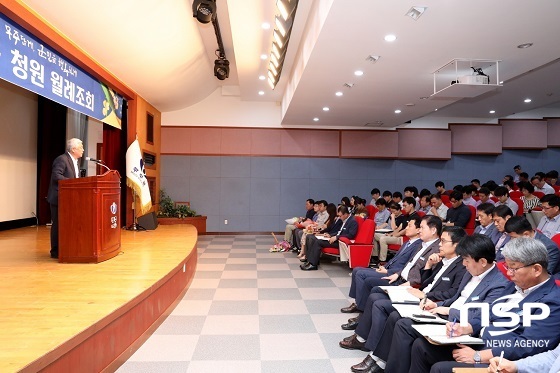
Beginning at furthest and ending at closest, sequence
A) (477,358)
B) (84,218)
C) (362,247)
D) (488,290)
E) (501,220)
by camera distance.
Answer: (362,247)
(84,218)
(501,220)
(488,290)
(477,358)

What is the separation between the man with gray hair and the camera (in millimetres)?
1860

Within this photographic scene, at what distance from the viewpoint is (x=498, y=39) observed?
4.63 metres

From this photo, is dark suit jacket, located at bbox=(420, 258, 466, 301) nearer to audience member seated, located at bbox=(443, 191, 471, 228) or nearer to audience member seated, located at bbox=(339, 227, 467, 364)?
audience member seated, located at bbox=(339, 227, 467, 364)

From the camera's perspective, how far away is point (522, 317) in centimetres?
196

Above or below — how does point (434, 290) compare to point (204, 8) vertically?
below

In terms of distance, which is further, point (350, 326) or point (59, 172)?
point (59, 172)

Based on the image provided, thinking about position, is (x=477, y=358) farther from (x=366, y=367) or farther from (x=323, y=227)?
(x=323, y=227)

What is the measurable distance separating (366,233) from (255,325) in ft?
8.85

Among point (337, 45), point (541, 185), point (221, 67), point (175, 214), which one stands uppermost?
point (221, 67)

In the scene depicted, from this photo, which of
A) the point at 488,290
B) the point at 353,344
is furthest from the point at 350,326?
the point at 488,290

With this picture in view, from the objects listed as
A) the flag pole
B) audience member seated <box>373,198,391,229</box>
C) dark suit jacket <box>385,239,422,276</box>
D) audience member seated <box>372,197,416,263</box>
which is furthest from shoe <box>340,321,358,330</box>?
the flag pole

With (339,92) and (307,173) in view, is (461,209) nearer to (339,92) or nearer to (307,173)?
(339,92)

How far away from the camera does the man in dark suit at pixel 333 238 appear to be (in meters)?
6.38

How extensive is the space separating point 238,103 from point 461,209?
7.02 m
